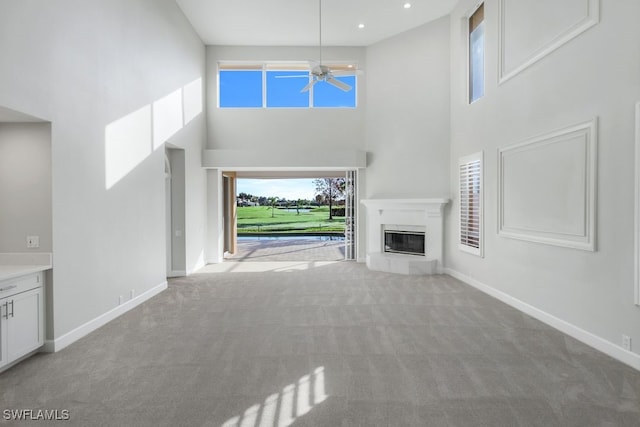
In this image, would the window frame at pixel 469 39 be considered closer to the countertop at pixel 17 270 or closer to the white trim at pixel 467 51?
the white trim at pixel 467 51

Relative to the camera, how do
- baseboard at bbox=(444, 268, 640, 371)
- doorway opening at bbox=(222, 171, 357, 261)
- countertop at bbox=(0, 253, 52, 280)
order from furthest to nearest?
1. doorway opening at bbox=(222, 171, 357, 261)
2. countertop at bbox=(0, 253, 52, 280)
3. baseboard at bbox=(444, 268, 640, 371)

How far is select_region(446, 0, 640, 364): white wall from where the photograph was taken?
3283 millimetres

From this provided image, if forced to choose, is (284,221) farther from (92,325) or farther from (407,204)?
(92,325)

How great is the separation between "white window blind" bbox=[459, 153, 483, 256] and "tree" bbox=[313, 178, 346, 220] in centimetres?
1128

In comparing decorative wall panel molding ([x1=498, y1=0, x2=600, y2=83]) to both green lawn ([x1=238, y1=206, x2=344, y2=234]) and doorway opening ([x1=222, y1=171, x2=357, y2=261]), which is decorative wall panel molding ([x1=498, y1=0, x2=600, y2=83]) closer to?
doorway opening ([x1=222, y1=171, x2=357, y2=261])

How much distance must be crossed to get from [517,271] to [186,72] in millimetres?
7122

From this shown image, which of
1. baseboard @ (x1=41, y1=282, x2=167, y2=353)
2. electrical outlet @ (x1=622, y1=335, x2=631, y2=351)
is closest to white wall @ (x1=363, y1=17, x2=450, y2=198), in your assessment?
electrical outlet @ (x1=622, y1=335, x2=631, y2=351)

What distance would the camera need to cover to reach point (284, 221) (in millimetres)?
20406

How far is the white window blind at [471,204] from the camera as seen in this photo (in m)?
6.23

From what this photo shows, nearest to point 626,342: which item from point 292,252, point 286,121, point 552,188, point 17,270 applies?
point 552,188

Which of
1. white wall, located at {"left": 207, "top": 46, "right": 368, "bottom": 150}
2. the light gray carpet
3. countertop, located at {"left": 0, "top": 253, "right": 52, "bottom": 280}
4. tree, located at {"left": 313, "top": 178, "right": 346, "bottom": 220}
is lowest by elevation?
the light gray carpet

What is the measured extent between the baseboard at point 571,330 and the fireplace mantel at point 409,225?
1.53 meters

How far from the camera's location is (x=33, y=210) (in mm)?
3557

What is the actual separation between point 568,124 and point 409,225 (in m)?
4.25
